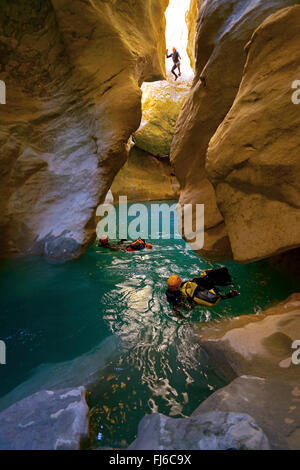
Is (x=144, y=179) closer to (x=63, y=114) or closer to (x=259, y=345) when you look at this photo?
(x=63, y=114)

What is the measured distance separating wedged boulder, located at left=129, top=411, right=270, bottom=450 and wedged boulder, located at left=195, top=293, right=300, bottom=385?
1.02 metres

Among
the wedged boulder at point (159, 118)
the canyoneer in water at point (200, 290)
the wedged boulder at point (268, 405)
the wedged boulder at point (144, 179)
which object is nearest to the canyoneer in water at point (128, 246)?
the canyoneer in water at point (200, 290)

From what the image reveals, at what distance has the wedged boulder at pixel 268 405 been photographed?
1591mm

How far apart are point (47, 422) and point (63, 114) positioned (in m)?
7.66

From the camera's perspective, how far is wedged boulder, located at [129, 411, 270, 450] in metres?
1.39

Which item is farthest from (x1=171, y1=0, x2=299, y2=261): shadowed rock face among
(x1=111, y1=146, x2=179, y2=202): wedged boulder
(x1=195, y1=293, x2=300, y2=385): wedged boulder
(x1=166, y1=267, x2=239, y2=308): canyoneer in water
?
(x1=111, y1=146, x2=179, y2=202): wedged boulder

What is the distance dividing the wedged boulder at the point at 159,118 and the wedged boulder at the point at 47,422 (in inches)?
800

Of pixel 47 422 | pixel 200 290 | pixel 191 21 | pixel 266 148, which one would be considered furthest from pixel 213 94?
pixel 191 21

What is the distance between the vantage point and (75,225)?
642 cm

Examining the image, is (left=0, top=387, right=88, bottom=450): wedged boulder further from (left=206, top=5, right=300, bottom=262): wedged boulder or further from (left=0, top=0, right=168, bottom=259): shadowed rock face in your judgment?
(left=0, top=0, right=168, bottom=259): shadowed rock face

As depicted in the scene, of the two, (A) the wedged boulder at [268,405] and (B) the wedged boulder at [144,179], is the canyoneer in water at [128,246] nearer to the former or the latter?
(A) the wedged boulder at [268,405]

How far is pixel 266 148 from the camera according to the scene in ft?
9.08

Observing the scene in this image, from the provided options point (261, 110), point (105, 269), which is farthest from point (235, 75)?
point (105, 269)

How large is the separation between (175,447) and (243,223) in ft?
8.13
